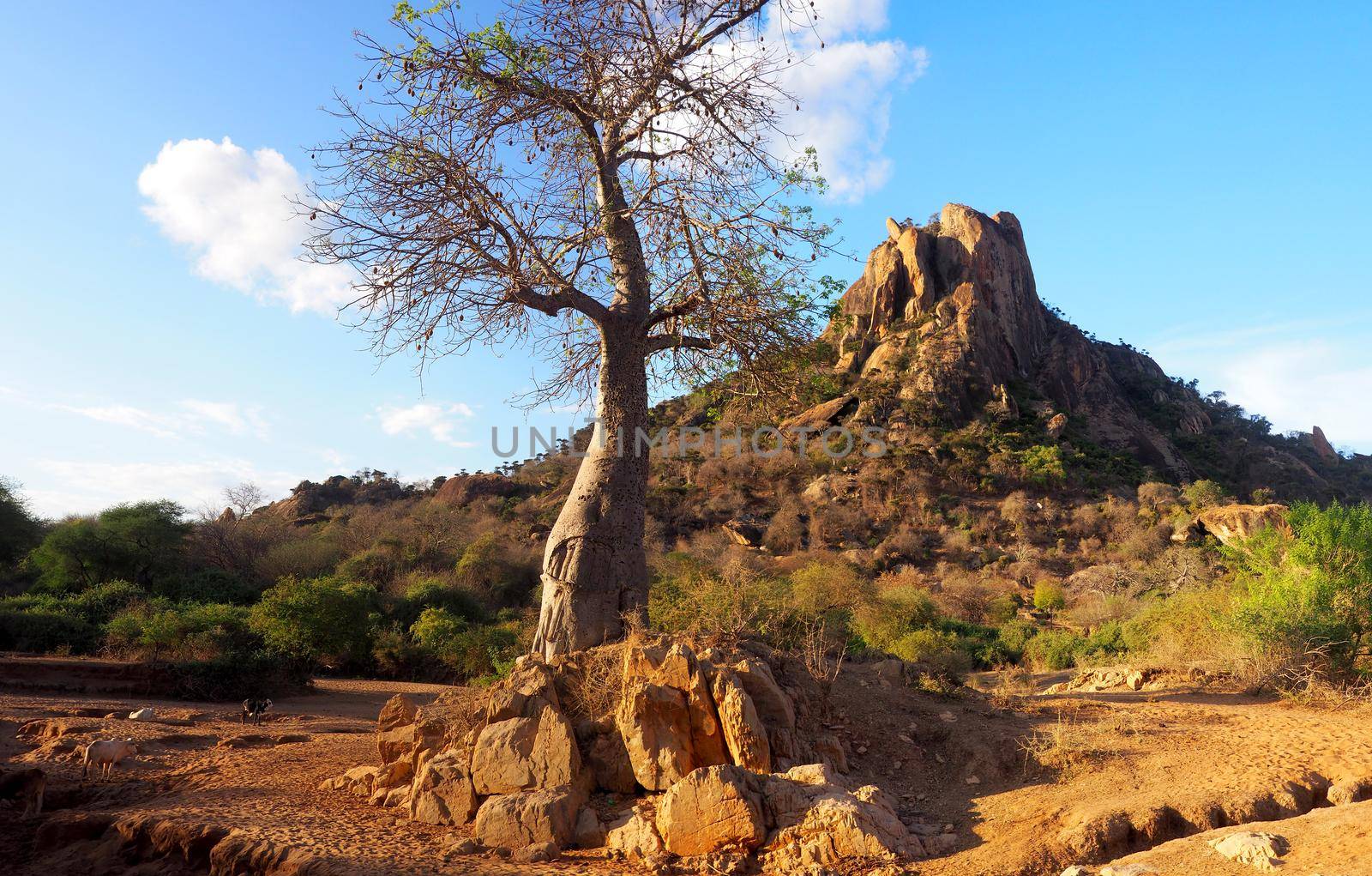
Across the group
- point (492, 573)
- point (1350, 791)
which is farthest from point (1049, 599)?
point (1350, 791)

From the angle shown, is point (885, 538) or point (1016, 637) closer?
Answer: point (1016, 637)

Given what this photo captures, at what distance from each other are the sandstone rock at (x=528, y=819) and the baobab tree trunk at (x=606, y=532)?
1477mm

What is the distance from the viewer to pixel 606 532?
6.77 metres

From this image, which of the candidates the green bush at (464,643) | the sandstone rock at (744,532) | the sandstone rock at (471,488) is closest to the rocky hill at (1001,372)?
the sandstone rock at (744,532)

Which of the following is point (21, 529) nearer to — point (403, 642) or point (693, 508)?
point (403, 642)

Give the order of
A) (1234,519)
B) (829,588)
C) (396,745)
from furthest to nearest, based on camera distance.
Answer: (1234,519), (829,588), (396,745)

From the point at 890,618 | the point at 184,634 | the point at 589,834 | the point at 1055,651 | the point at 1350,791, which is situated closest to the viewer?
the point at 589,834

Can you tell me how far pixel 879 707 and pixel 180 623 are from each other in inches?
518

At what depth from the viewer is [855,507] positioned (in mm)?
33062

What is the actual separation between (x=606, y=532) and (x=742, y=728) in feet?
6.71

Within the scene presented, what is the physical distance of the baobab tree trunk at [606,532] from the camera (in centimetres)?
665

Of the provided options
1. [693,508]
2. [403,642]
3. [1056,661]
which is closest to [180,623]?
[403,642]

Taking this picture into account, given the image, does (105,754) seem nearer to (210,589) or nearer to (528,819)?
(528,819)

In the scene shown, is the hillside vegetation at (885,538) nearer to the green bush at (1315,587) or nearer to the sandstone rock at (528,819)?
the green bush at (1315,587)
